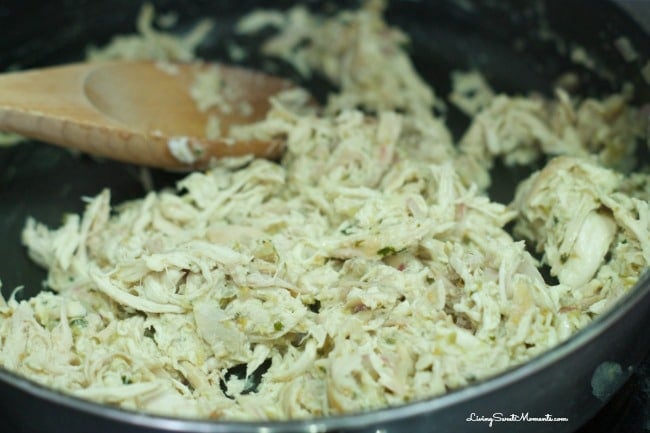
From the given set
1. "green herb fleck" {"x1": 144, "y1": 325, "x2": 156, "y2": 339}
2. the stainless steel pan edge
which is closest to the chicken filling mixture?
"green herb fleck" {"x1": 144, "y1": 325, "x2": 156, "y2": 339}

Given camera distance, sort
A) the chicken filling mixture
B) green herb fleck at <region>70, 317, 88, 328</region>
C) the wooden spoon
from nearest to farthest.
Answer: the chicken filling mixture < green herb fleck at <region>70, 317, 88, 328</region> < the wooden spoon

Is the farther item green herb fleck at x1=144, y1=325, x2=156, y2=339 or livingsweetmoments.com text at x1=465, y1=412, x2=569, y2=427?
green herb fleck at x1=144, y1=325, x2=156, y2=339

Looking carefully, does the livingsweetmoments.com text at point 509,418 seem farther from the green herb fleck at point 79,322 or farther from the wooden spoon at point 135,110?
the wooden spoon at point 135,110

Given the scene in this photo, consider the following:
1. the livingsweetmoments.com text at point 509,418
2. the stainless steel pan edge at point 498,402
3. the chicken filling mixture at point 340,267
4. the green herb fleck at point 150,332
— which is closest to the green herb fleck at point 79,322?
the chicken filling mixture at point 340,267

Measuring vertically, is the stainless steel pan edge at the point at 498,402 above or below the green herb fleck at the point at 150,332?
above

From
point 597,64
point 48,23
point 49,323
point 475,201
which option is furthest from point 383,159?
point 48,23

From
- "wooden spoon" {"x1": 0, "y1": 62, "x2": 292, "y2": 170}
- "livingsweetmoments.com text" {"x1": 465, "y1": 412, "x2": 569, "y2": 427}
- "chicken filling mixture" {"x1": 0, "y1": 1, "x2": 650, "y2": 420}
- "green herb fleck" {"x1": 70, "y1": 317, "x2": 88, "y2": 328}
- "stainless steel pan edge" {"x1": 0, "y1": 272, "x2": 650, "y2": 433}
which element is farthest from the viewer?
"wooden spoon" {"x1": 0, "y1": 62, "x2": 292, "y2": 170}

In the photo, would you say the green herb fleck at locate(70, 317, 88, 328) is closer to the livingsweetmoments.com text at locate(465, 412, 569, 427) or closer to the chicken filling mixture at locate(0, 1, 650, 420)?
the chicken filling mixture at locate(0, 1, 650, 420)
